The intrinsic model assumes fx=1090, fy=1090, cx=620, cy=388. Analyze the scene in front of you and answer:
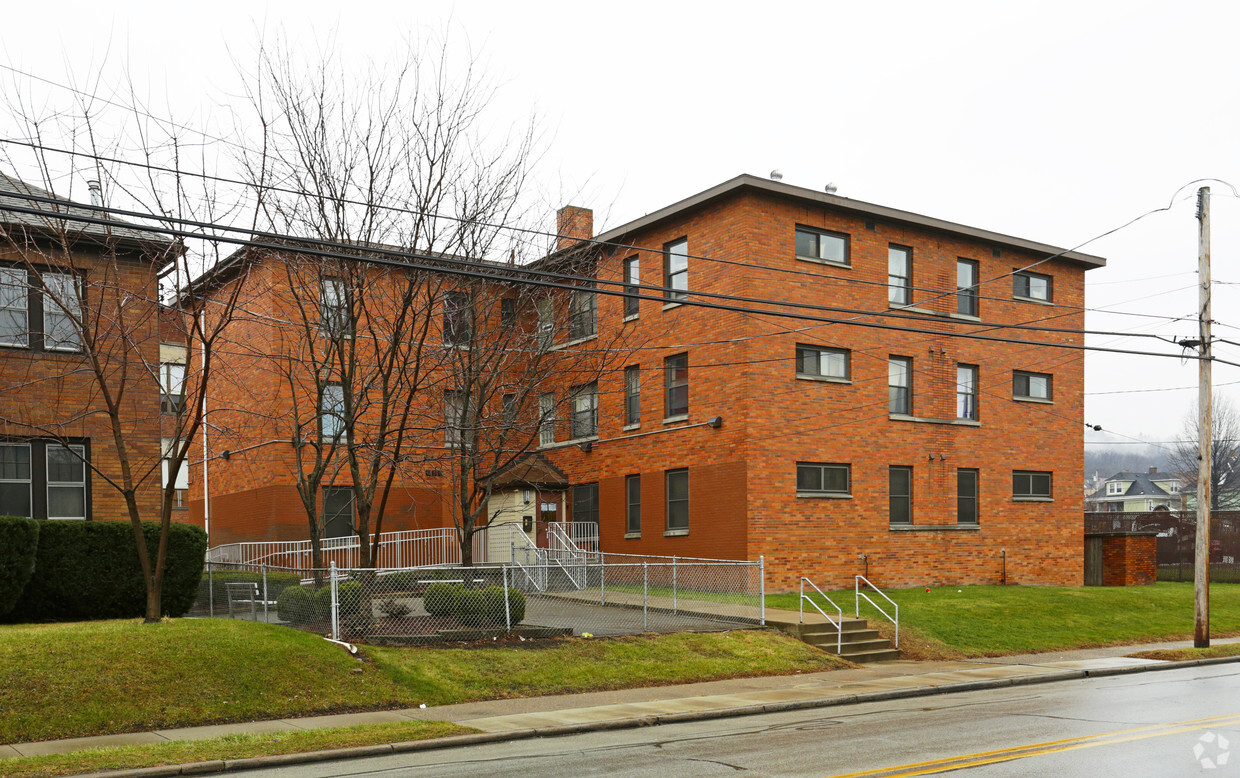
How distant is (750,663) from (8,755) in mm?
11699

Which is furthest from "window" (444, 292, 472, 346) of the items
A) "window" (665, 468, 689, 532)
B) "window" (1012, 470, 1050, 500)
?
"window" (1012, 470, 1050, 500)

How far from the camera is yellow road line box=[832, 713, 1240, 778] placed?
33.9ft

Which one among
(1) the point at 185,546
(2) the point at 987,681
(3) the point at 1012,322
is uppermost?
(3) the point at 1012,322

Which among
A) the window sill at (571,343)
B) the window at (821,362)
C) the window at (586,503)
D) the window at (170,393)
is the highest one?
the window sill at (571,343)

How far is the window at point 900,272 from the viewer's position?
30844mm

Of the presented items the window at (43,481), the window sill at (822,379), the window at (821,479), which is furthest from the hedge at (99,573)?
the window sill at (822,379)

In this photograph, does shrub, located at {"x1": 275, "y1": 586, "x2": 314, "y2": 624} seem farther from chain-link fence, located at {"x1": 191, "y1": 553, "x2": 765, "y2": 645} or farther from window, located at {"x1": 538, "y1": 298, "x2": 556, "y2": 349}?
window, located at {"x1": 538, "y1": 298, "x2": 556, "y2": 349}

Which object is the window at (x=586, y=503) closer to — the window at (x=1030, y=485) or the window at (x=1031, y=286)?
the window at (x=1030, y=485)

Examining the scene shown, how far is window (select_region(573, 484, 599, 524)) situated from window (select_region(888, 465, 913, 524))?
868cm

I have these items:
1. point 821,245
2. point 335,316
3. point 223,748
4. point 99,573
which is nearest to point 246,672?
point 223,748

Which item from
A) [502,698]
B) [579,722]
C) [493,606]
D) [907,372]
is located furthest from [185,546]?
[907,372]

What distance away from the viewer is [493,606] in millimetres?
19438

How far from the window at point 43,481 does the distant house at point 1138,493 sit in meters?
104

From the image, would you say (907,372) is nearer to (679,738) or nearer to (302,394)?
(302,394)
